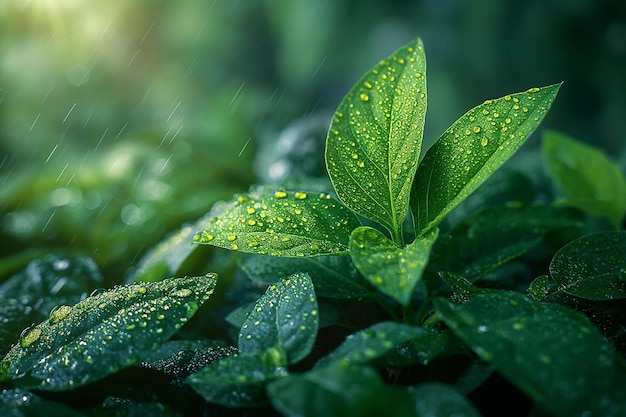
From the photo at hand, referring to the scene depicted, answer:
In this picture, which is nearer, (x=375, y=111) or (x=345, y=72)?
(x=375, y=111)

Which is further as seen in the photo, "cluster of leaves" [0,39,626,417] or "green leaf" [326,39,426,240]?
"green leaf" [326,39,426,240]

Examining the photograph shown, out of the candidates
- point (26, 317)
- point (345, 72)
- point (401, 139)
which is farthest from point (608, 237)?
point (345, 72)

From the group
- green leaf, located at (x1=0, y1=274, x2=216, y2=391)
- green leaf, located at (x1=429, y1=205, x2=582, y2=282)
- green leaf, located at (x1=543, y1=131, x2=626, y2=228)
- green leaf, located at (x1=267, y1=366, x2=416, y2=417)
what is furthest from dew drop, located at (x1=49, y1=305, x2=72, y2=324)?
green leaf, located at (x1=543, y1=131, x2=626, y2=228)

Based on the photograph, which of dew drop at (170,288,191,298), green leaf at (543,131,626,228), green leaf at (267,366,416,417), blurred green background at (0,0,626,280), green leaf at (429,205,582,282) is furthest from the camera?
blurred green background at (0,0,626,280)

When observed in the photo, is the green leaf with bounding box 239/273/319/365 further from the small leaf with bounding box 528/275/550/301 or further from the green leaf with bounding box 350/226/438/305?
the small leaf with bounding box 528/275/550/301

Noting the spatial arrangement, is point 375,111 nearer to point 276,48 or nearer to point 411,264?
point 411,264

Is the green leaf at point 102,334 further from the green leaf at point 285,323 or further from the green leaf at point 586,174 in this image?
the green leaf at point 586,174

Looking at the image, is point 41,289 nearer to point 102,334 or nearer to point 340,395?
point 102,334
